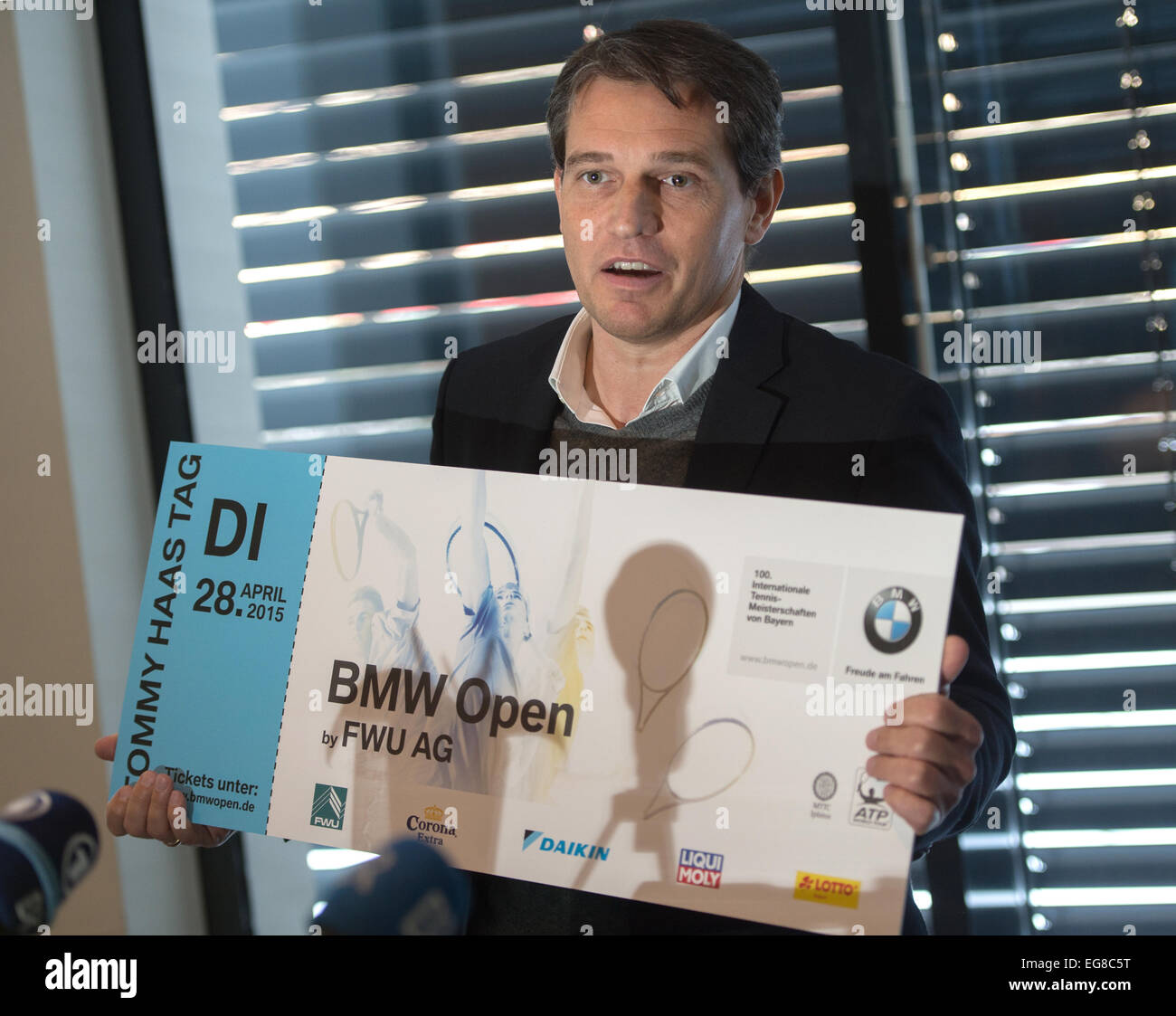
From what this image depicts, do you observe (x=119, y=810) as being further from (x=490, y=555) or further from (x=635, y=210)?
(x=635, y=210)

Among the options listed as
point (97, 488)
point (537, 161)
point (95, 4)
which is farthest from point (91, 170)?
point (537, 161)

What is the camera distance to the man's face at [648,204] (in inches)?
55.2

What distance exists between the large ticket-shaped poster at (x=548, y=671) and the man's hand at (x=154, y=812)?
0.06 feet

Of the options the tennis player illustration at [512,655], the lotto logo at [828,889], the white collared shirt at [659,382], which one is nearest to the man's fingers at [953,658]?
the lotto logo at [828,889]

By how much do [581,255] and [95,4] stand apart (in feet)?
5.39

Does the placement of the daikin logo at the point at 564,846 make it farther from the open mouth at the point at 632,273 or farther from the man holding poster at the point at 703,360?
the open mouth at the point at 632,273

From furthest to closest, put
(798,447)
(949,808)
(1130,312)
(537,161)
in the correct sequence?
Answer: (537,161) → (1130,312) → (798,447) → (949,808)

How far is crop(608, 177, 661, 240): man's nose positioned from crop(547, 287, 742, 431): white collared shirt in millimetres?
173

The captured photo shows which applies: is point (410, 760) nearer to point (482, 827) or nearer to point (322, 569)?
point (482, 827)

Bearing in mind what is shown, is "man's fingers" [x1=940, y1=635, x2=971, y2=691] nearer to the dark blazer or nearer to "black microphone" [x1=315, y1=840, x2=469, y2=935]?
the dark blazer

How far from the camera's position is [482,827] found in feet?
4.12

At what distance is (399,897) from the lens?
1085 millimetres

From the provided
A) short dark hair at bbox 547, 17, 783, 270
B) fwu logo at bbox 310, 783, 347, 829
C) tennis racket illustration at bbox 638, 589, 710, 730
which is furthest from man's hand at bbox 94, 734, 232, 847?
short dark hair at bbox 547, 17, 783, 270

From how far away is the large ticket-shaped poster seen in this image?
1144mm
